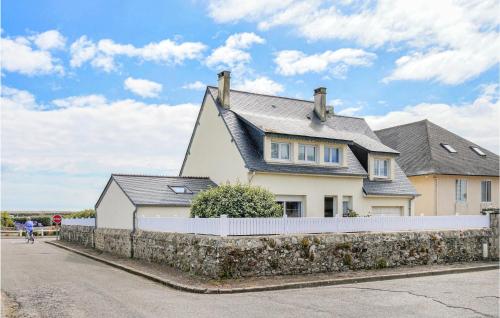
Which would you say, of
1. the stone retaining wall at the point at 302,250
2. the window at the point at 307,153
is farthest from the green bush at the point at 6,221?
the window at the point at 307,153

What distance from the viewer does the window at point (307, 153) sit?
25500 mm

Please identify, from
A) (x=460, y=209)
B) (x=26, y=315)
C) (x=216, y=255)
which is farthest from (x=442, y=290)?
(x=460, y=209)

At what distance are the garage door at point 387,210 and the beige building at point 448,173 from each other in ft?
10.7

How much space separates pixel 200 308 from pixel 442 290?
697cm

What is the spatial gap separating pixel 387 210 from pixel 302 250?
1441cm

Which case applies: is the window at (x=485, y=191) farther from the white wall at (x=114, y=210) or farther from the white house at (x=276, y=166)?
the white wall at (x=114, y=210)

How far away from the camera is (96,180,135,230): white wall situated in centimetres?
2227

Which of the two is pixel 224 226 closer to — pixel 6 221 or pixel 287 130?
pixel 287 130

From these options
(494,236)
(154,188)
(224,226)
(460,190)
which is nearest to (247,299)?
(224,226)


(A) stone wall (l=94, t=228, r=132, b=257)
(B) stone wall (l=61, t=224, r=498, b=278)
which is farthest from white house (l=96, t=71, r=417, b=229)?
(B) stone wall (l=61, t=224, r=498, b=278)

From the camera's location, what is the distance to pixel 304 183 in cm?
2503

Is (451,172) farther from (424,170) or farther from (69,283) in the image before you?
(69,283)

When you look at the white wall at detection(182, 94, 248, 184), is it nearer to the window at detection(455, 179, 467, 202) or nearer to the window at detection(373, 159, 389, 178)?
the window at detection(373, 159, 389, 178)

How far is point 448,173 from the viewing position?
31.3 meters
